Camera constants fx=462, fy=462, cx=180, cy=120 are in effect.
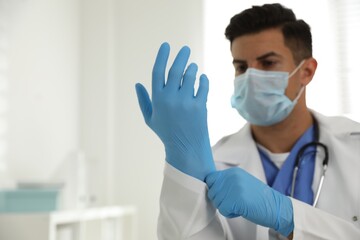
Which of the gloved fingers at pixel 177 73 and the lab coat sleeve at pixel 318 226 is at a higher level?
the gloved fingers at pixel 177 73

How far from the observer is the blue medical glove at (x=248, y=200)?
1.12 m

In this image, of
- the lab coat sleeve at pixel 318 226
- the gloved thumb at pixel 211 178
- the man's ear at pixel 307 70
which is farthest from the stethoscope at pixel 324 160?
the gloved thumb at pixel 211 178

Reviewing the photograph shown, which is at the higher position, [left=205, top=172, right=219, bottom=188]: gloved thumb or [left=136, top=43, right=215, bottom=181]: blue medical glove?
[left=136, top=43, right=215, bottom=181]: blue medical glove

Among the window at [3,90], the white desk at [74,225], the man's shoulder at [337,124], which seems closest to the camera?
the man's shoulder at [337,124]

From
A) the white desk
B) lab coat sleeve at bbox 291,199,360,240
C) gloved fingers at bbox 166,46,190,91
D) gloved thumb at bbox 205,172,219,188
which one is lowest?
the white desk

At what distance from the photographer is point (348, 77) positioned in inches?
96.7

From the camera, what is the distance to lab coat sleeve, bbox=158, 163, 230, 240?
1158mm

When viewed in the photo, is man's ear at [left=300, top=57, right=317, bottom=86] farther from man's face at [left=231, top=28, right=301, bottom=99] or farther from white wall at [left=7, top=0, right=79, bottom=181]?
white wall at [left=7, top=0, right=79, bottom=181]

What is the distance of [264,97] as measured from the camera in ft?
4.96

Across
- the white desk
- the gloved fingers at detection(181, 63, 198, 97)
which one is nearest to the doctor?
the gloved fingers at detection(181, 63, 198, 97)

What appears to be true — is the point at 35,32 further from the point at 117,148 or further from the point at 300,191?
the point at 300,191

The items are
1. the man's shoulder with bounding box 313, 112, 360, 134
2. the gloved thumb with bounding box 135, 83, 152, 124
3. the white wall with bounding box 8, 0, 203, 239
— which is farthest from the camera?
the white wall with bounding box 8, 0, 203, 239

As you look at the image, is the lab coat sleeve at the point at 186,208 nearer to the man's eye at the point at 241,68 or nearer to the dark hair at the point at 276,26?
the man's eye at the point at 241,68

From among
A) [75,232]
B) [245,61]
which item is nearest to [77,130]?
[75,232]
